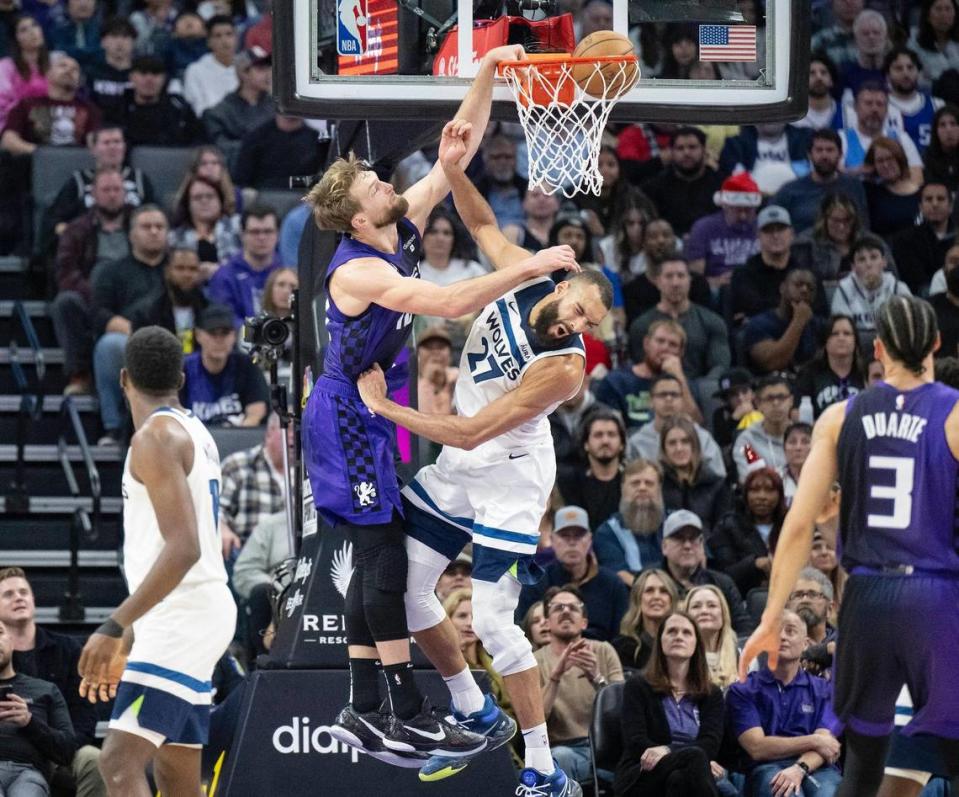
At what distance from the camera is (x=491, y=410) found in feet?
25.1

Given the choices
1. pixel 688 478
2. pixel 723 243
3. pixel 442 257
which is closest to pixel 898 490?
pixel 688 478

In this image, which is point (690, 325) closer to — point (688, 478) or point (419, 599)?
point (688, 478)

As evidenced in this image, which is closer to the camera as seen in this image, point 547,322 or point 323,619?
point 547,322

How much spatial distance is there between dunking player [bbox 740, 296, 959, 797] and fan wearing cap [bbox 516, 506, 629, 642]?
424 cm

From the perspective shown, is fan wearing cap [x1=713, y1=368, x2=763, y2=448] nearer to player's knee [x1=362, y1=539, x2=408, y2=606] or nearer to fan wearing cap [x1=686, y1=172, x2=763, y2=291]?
fan wearing cap [x1=686, y1=172, x2=763, y2=291]

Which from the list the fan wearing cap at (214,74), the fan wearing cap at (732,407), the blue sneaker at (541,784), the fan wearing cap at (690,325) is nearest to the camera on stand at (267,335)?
the blue sneaker at (541,784)

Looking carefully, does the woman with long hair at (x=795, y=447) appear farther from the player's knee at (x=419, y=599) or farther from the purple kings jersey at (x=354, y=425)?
the purple kings jersey at (x=354, y=425)

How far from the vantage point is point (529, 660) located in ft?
25.5

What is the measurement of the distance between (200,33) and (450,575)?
7139mm

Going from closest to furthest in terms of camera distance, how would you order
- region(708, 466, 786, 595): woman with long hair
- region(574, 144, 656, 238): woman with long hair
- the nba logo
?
the nba logo < region(708, 466, 786, 595): woman with long hair < region(574, 144, 656, 238): woman with long hair

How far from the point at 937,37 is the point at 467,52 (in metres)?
10.3

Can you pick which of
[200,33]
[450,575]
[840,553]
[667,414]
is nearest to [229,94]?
[200,33]

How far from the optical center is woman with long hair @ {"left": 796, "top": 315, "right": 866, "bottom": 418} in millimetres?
13367

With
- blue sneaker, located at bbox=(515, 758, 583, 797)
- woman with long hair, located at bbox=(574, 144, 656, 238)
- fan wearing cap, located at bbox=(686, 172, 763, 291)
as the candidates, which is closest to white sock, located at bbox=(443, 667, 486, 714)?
blue sneaker, located at bbox=(515, 758, 583, 797)
